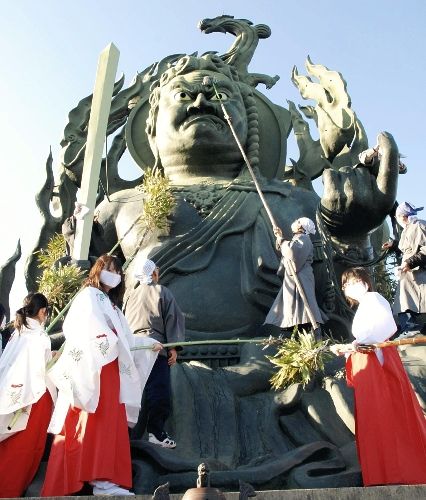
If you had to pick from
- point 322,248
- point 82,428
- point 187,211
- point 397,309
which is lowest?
point 82,428

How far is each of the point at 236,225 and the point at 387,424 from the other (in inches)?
117

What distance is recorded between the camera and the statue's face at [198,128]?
24.1 feet

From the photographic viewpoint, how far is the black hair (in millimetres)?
4434

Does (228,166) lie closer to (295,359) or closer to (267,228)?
(267,228)

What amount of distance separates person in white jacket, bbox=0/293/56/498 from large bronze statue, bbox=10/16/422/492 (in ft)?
1.77

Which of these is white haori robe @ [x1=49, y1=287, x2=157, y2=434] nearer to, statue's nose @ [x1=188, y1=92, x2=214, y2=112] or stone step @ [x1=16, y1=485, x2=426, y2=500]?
stone step @ [x1=16, y1=485, x2=426, y2=500]

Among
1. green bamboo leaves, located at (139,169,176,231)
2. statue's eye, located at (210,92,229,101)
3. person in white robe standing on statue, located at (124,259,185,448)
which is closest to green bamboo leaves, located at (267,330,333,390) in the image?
person in white robe standing on statue, located at (124,259,185,448)

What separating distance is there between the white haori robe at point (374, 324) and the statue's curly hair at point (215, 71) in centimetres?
361

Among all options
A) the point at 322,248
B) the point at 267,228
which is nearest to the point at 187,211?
the point at 267,228

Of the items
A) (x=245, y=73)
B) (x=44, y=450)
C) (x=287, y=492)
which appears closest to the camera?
(x=287, y=492)

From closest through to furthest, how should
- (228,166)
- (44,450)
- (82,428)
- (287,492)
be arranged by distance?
(287,492) → (82,428) → (44,450) → (228,166)

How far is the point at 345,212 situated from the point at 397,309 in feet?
3.22

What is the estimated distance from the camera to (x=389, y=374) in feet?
13.7

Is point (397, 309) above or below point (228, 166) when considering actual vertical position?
below
